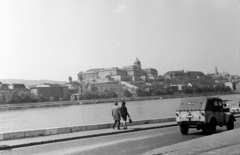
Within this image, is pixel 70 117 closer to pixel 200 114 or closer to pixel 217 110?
pixel 217 110

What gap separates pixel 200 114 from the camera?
13523 mm

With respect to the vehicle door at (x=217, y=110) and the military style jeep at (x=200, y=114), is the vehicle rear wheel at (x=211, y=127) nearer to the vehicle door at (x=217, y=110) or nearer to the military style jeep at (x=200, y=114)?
the military style jeep at (x=200, y=114)

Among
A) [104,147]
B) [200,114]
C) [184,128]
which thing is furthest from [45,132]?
[200,114]

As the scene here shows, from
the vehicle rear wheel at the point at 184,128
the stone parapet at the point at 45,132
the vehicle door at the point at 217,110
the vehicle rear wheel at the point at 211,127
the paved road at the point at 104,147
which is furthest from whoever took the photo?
the stone parapet at the point at 45,132

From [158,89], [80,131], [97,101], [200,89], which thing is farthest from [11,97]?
[80,131]

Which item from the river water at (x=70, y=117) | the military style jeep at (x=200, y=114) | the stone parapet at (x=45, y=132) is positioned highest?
the military style jeep at (x=200, y=114)

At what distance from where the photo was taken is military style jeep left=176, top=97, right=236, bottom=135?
13.5 m

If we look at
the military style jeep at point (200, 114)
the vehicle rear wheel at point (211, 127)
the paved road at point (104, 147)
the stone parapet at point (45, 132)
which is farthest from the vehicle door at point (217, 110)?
the stone parapet at point (45, 132)

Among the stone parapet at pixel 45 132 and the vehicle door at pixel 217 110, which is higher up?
the vehicle door at pixel 217 110

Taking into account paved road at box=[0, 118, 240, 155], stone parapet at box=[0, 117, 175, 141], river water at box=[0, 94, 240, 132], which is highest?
stone parapet at box=[0, 117, 175, 141]

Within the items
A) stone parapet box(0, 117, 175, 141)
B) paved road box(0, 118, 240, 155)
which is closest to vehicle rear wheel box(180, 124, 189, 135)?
paved road box(0, 118, 240, 155)

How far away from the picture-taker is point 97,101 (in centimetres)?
14362

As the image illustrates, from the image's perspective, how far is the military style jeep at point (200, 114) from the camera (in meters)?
13.5

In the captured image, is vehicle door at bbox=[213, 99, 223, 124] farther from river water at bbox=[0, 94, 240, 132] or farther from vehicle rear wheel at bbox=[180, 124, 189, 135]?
river water at bbox=[0, 94, 240, 132]
